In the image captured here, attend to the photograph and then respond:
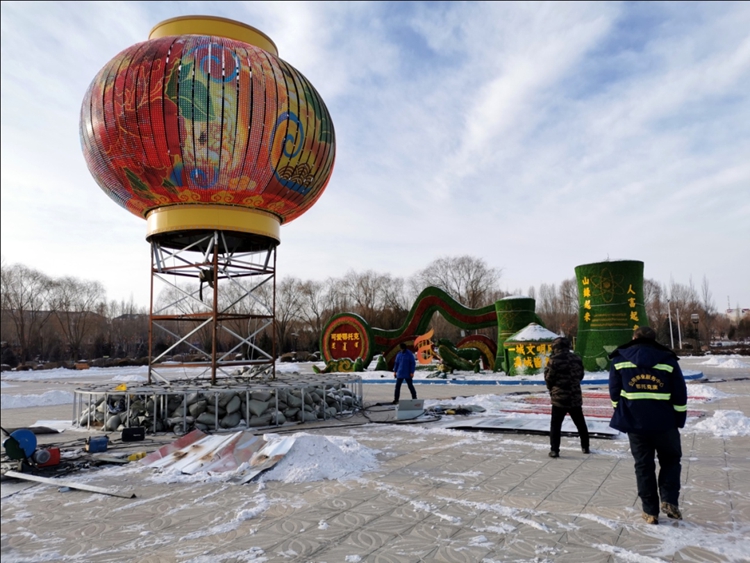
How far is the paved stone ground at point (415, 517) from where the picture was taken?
12.7 ft

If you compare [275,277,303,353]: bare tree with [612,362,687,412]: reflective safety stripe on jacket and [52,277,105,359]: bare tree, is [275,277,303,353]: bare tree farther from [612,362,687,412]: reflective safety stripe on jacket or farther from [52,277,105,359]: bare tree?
[612,362,687,412]: reflective safety stripe on jacket

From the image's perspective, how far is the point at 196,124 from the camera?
9.77m

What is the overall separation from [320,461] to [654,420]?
3753 millimetres

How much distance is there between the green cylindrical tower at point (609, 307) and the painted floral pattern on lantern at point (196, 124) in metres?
14.8

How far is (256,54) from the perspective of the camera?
10484 mm

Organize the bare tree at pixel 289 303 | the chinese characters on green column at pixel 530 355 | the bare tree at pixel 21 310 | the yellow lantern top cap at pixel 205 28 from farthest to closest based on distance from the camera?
the bare tree at pixel 289 303, the chinese characters on green column at pixel 530 355, the yellow lantern top cap at pixel 205 28, the bare tree at pixel 21 310

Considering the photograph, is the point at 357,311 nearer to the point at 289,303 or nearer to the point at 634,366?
the point at 289,303

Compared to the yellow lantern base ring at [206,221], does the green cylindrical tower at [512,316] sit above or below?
below

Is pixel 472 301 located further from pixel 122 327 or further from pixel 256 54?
pixel 256 54

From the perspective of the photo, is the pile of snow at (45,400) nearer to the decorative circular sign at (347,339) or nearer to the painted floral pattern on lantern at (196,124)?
the painted floral pattern on lantern at (196,124)

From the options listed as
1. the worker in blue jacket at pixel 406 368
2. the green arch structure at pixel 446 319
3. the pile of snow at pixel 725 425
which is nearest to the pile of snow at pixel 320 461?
the pile of snow at pixel 725 425

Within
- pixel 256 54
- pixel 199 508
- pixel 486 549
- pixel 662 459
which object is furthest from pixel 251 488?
pixel 256 54

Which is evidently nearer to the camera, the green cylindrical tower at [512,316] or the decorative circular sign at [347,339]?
the green cylindrical tower at [512,316]

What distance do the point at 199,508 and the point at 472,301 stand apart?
171 feet
